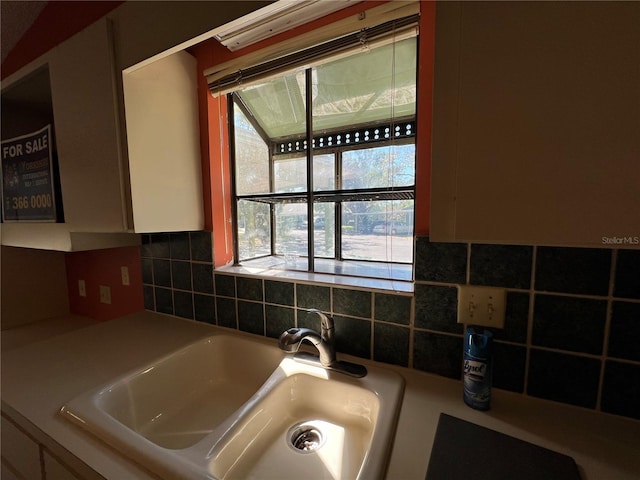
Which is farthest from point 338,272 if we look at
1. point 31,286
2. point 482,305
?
point 31,286

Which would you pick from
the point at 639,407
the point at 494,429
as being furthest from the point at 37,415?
the point at 639,407

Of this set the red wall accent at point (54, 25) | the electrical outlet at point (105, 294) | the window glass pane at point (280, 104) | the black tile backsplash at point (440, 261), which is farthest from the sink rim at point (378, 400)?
the red wall accent at point (54, 25)

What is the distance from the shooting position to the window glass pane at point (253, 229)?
1.24 metres

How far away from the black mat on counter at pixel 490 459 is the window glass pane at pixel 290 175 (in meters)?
0.94

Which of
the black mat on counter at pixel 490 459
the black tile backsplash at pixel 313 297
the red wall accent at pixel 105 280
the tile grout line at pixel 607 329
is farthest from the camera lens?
the red wall accent at pixel 105 280

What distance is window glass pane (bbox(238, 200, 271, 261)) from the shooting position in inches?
48.8

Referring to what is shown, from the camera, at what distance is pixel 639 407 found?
57 cm

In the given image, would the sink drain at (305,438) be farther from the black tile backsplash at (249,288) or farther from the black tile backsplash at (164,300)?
the black tile backsplash at (164,300)

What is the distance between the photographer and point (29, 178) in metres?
1.07

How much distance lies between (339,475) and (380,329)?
371 millimetres

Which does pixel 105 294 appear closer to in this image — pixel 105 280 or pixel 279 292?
pixel 105 280

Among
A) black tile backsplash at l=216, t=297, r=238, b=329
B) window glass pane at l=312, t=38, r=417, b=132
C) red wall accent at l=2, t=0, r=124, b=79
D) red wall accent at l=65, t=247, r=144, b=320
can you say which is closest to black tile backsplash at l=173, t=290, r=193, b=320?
black tile backsplash at l=216, t=297, r=238, b=329

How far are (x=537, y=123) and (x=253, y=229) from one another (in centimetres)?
115

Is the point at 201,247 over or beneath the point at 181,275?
over
